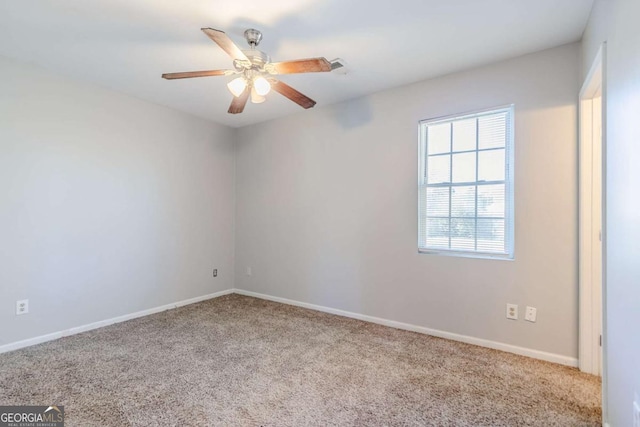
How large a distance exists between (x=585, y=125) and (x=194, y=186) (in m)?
4.08

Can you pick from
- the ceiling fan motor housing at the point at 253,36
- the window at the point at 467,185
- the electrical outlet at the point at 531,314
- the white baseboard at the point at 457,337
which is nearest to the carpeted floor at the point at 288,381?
the white baseboard at the point at 457,337

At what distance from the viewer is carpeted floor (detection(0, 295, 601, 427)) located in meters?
1.80

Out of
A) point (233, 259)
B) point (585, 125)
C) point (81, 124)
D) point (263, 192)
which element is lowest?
point (233, 259)

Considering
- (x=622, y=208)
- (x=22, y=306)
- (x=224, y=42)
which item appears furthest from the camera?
(x=22, y=306)

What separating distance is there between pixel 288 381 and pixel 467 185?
2.25 metres

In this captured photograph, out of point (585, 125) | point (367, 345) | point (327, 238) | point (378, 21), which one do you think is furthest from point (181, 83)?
point (585, 125)

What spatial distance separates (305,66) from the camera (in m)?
1.95

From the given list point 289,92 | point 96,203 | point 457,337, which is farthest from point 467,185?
point 96,203

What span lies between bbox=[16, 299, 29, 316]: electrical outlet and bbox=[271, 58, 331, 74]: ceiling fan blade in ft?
9.80

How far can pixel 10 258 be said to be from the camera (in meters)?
2.66

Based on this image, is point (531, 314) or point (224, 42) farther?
point (531, 314)

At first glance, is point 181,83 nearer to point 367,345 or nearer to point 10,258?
point 10,258

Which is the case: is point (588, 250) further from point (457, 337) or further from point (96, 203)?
point (96, 203)

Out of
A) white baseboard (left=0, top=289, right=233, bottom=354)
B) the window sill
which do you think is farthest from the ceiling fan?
white baseboard (left=0, top=289, right=233, bottom=354)
